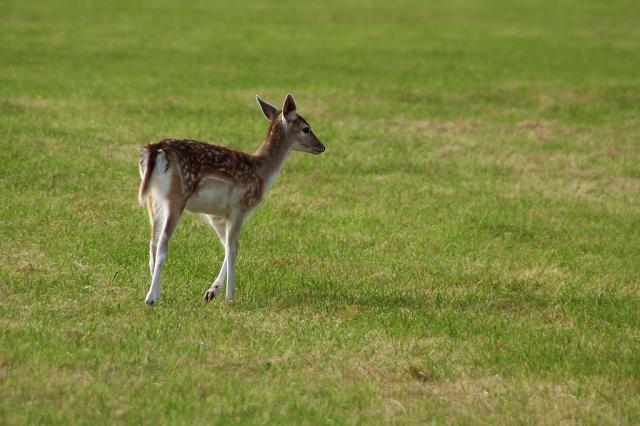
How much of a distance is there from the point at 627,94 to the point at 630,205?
906cm

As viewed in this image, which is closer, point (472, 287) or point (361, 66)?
point (472, 287)

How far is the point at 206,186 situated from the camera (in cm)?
1023

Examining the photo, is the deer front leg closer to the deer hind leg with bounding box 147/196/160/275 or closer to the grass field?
the grass field

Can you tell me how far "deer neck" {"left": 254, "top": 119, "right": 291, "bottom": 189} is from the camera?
434 inches

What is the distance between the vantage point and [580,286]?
1166 cm

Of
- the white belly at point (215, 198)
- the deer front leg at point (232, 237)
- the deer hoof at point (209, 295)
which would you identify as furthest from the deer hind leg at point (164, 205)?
the deer front leg at point (232, 237)

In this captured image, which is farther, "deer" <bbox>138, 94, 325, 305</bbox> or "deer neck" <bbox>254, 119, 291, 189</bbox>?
"deer neck" <bbox>254, 119, 291, 189</bbox>

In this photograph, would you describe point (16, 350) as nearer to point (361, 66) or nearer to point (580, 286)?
point (580, 286)

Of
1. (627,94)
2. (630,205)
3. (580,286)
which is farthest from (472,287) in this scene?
(627,94)

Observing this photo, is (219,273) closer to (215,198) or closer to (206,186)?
(215,198)

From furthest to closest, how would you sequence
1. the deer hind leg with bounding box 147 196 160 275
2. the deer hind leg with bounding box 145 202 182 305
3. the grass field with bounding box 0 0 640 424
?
1. the deer hind leg with bounding box 147 196 160 275
2. the deer hind leg with bounding box 145 202 182 305
3. the grass field with bounding box 0 0 640 424

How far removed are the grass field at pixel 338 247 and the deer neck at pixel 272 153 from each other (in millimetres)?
980

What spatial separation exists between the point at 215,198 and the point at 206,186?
178 millimetres

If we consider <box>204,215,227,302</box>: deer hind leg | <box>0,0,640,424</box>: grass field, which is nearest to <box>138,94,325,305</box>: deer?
<box>204,215,227,302</box>: deer hind leg
